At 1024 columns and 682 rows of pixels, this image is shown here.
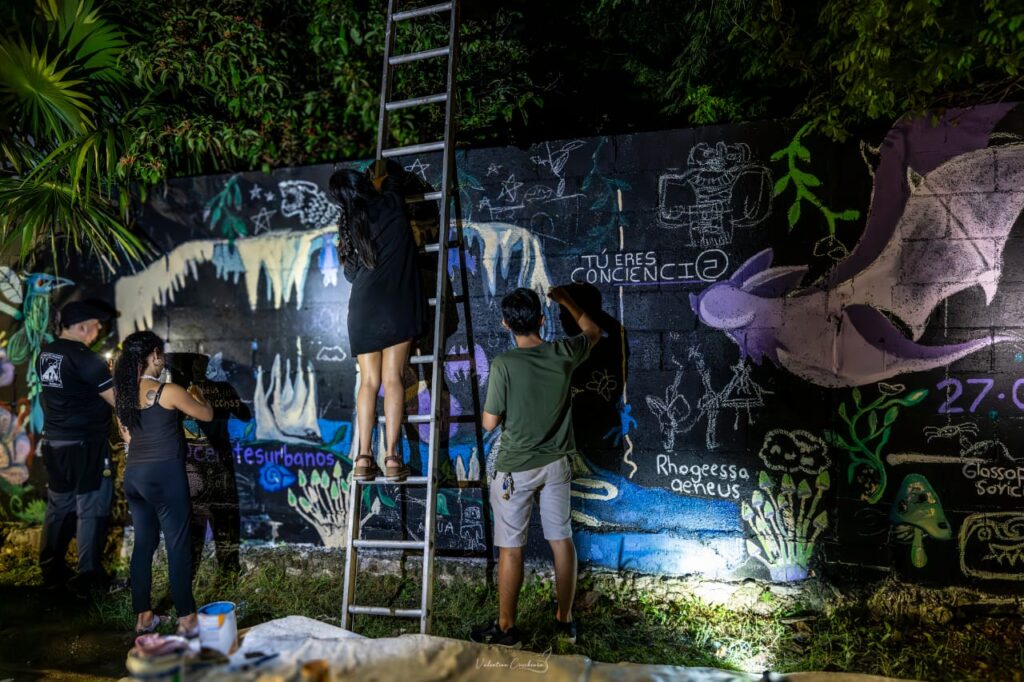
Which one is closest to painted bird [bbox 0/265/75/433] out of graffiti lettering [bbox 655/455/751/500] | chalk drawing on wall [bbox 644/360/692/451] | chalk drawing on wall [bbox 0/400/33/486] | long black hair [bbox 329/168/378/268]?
chalk drawing on wall [bbox 0/400/33/486]

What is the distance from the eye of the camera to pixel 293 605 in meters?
4.61

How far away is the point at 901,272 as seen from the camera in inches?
157

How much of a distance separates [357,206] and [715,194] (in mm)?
2214

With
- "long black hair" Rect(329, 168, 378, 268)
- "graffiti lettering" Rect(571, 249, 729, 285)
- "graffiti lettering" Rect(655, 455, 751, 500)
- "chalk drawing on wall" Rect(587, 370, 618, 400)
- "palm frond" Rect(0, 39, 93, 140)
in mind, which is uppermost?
"palm frond" Rect(0, 39, 93, 140)

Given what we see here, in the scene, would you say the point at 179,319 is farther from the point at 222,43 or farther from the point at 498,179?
the point at 498,179

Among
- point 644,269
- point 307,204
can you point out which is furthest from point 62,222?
point 644,269

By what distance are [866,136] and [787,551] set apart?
2.53 metres

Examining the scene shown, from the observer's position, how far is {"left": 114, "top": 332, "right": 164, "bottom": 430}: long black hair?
414 centimetres

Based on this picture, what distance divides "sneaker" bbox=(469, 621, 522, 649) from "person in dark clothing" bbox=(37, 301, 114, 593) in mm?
3081

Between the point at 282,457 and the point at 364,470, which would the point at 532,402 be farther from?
the point at 282,457

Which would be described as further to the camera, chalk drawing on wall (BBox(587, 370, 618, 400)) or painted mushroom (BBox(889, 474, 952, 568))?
chalk drawing on wall (BBox(587, 370, 618, 400))

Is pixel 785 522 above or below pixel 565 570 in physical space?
above

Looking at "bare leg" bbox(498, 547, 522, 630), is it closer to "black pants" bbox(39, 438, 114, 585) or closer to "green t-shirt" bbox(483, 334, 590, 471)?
"green t-shirt" bbox(483, 334, 590, 471)

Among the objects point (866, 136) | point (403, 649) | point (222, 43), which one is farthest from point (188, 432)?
point (866, 136)
